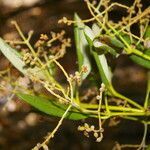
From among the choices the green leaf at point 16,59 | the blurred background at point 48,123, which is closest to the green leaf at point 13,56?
the green leaf at point 16,59

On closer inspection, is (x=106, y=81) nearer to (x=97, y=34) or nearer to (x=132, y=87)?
→ (x=97, y=34)

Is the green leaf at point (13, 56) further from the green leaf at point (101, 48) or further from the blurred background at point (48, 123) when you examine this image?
the blurred background at point (48, 123)

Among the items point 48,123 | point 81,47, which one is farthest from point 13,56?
point 48,123

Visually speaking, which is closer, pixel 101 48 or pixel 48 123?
pixel 101 48

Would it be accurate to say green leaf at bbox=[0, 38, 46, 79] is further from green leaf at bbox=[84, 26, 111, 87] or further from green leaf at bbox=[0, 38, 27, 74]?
green leaf at bbox=[84, 26, 111, 87]

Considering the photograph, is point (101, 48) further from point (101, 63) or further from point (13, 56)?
point (13, 56)
